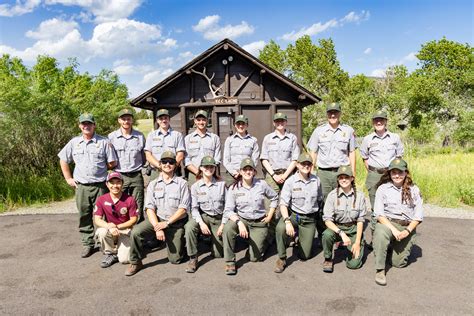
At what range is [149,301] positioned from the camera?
3.46 m

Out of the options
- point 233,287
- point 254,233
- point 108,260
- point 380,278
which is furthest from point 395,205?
point 108,260

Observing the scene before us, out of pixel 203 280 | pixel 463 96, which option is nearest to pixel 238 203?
pixel 203 280

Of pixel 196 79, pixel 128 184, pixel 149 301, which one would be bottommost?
pixel 149 301

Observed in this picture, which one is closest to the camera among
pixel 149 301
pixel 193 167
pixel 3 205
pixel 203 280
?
pixel 149 301

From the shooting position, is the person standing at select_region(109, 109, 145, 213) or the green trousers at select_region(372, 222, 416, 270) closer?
the green trousers at select_region(372, 222, 416, 270)

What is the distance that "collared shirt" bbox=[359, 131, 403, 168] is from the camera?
15.9 feet

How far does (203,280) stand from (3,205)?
6.17 m

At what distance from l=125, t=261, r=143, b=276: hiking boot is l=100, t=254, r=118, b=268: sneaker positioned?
1.23 feet

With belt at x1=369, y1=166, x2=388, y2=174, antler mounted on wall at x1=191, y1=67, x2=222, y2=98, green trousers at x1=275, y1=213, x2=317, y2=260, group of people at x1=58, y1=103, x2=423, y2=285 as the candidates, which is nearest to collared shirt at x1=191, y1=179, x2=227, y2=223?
group of people at x1=58, y1=103, x2=423, y2=285

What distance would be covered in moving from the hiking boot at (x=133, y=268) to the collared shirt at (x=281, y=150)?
8.07 ft

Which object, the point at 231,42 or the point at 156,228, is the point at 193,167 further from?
the point at 231,42

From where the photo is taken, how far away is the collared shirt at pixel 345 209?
4129 millimetres

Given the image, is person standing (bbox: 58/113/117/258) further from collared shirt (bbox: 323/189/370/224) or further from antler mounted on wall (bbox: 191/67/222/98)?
antler mounted on wall (bbox: 191/67/222/98)

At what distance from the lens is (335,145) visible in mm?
4938
